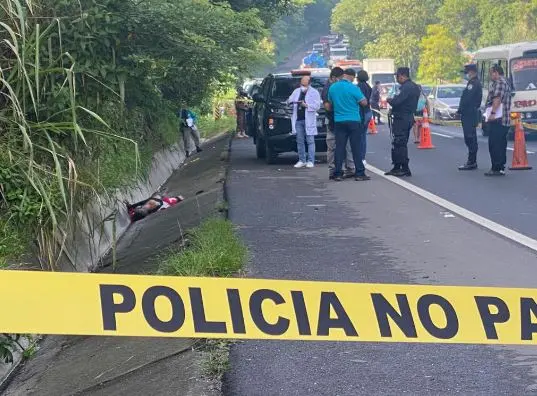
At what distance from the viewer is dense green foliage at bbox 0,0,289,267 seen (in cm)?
813

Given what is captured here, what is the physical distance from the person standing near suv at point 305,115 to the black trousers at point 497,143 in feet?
9.82

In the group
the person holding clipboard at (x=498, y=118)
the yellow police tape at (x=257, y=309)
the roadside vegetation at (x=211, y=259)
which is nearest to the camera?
the yellow police tape at (x=257, y=309)

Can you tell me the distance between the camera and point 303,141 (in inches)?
736

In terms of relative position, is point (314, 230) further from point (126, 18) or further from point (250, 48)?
point (126, 18)

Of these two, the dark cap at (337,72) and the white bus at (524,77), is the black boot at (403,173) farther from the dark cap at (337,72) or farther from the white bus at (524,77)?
the white bus at (524,77)

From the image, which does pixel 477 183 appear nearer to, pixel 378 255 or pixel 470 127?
pixel 470 127

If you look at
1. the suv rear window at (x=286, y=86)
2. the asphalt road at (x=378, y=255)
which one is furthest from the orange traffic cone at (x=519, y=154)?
the suv rear window at (x=286, y=86)

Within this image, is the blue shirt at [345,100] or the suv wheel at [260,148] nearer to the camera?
the blue shirt at [345,100]

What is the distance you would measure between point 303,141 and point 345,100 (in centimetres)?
301

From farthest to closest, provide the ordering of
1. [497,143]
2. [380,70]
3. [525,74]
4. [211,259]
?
[380,70] → [525,74] → [497,143] → [211,259]

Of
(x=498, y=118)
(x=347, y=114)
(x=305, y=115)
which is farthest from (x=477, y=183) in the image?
(x=305, y=115)

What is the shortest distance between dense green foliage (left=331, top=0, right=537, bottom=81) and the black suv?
34662 millimetres

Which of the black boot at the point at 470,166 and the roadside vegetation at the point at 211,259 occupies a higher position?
the roadside vegetation at the point at 211,259

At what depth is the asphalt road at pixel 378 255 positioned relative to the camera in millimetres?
5613
